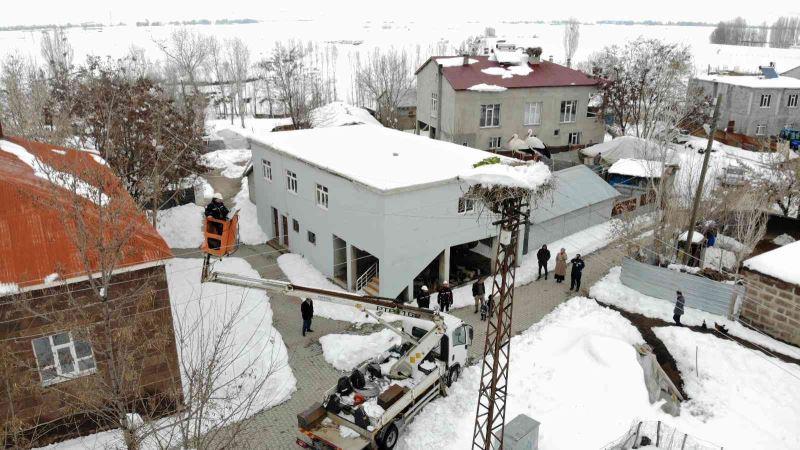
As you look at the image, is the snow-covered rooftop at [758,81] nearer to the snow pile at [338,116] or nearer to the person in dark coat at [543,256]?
the snow pile at [338,116]

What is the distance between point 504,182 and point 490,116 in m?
31.0

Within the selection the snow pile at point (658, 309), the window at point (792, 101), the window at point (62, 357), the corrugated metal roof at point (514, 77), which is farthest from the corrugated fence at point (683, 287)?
the window at point (792, 101)

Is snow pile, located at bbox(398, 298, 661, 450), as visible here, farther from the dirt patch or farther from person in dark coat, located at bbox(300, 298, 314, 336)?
person in dark coat, located at bbox(300, 298, 314, 336)

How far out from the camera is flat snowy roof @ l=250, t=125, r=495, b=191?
20609mm

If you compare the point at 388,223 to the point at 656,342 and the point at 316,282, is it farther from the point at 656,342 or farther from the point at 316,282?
the point at 656,342

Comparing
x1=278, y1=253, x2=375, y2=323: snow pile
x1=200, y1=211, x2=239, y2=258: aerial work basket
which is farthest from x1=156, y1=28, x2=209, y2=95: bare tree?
x1=200, y1=211, x2=239, y2=258: aerial work basket

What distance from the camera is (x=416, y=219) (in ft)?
66.0

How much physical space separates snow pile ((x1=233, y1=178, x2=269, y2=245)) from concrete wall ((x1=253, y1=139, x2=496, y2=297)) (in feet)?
15.7

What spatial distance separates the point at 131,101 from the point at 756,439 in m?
27.7

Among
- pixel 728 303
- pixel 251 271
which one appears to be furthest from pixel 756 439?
pixel 251 271

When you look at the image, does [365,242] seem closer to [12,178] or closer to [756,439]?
[12,178]

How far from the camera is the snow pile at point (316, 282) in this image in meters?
20.1

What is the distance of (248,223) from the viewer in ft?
97.0

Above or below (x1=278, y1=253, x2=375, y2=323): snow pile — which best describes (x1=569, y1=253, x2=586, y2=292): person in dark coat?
above
